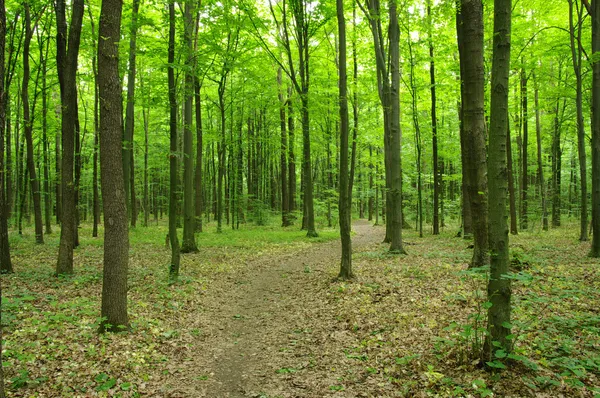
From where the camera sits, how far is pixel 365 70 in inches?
908

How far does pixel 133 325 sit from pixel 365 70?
68.7ft

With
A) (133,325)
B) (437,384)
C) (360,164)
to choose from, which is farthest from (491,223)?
(360,164)

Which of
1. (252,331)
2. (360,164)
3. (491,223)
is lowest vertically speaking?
(252,331)

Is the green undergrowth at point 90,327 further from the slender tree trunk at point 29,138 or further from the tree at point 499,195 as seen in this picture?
the tree at point 499,195

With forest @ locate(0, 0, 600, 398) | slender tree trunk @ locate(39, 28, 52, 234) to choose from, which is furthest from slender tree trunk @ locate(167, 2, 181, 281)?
slender tree trunk @ locate(39, 28, 52, 234)

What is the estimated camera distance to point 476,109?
311 inches

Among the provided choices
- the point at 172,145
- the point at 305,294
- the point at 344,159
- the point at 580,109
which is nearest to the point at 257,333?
the point at 305,294

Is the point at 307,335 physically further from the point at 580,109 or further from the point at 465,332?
the point at 580,109

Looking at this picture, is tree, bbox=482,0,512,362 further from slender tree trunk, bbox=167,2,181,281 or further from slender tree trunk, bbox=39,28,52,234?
slender tree trunk, bbox=39,28,52,234

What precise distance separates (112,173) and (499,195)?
6149 mm

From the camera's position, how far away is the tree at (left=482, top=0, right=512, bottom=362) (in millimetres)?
4355

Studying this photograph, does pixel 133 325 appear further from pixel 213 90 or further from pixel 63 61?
pixel 213 90

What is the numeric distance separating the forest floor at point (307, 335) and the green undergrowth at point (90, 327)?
0.09ft

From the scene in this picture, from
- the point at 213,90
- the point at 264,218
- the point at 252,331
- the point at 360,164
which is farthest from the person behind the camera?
the point at 360,164
